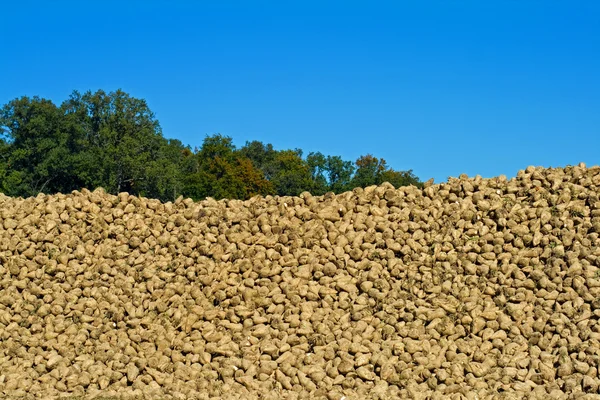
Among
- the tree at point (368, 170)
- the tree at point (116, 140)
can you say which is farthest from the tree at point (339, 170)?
the tree at point (116, 140)

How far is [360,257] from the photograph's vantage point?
16469 mm

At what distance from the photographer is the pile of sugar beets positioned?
558 inches

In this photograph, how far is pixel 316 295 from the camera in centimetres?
1577

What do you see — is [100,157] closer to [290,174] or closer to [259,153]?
[290,174]

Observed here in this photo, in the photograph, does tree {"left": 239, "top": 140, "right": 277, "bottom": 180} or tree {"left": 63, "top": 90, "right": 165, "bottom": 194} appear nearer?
tree {"left": 63, "top": 90, "right": 165, "bottom": 194}

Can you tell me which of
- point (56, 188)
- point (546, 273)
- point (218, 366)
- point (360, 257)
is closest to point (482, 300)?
point (546, 273)

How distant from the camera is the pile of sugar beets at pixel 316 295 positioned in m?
14.2

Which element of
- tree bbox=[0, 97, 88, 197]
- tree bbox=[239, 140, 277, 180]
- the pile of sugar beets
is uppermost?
tree bbox=[239, 140, 277, 180]

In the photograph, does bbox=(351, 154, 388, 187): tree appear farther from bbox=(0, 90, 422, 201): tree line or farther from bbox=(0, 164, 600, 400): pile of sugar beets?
bbox=(0, 164, 600, 400): pile of sugar beets

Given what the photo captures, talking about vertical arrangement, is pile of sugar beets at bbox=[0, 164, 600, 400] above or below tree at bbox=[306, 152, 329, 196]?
below

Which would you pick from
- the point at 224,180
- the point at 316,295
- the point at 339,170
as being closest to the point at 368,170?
the point at 339,170

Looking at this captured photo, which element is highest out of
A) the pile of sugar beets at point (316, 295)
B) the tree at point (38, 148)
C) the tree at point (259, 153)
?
the tree at point (259, 153)

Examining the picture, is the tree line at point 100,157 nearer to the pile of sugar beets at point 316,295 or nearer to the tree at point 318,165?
the tree at point 318,165

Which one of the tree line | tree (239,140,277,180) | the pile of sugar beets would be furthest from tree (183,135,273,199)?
the pile of sugar beets
